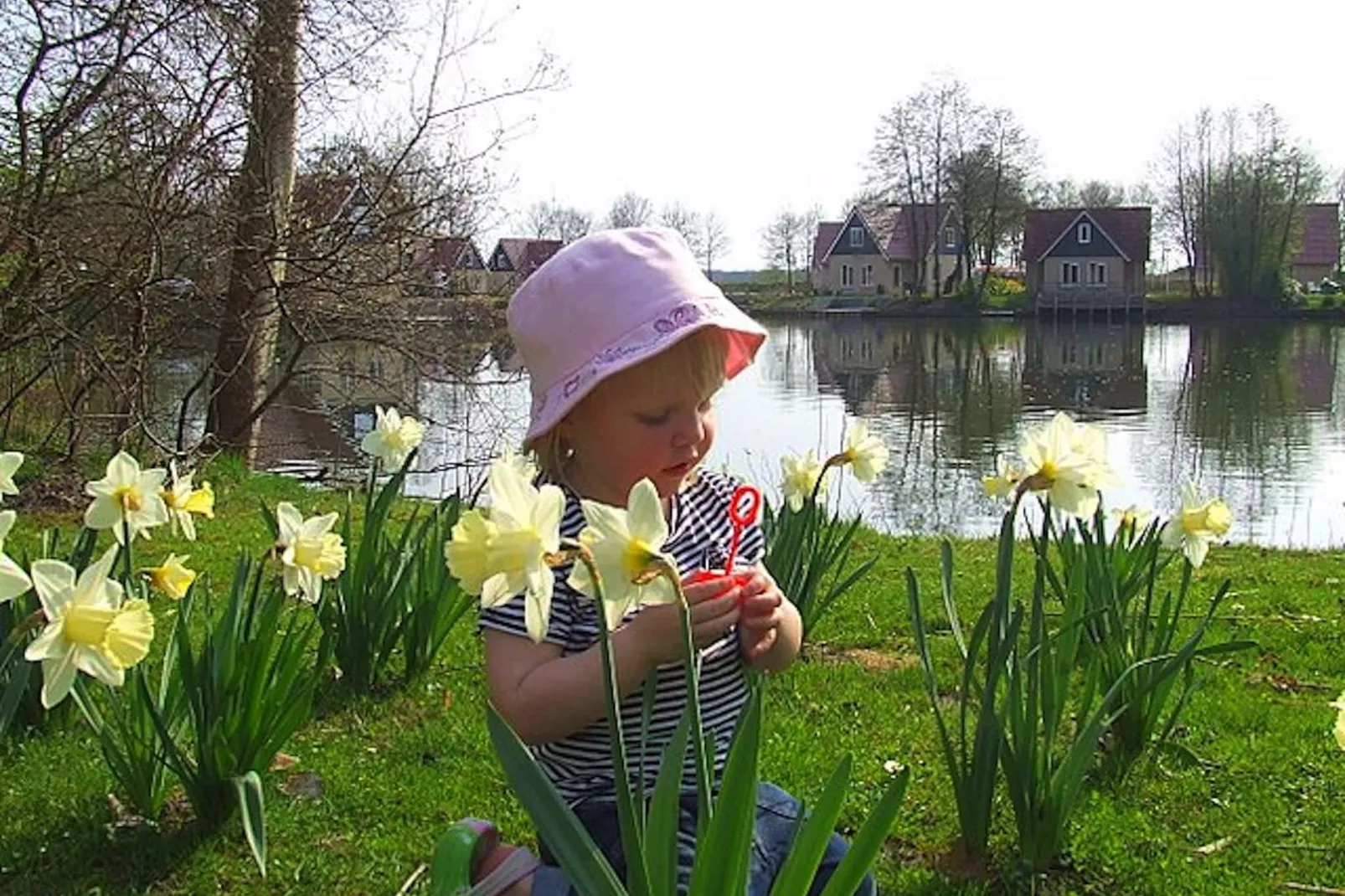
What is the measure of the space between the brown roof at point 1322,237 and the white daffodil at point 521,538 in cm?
6408

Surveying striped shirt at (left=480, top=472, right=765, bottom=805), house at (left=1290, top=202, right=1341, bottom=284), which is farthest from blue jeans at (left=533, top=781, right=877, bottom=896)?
house at (left=1290, top=202, right=1341, bottom=284)

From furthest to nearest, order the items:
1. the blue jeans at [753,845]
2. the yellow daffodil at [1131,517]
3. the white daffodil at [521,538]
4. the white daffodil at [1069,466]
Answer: the yellow daffodil at [1131,517], the white daffodil at [1069,466], the blue jeans at [753,845], the white daffodil at [521,538]

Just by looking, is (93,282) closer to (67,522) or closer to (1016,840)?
(67,522)

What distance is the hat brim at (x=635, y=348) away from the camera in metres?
1.89

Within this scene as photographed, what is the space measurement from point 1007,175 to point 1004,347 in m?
19.5

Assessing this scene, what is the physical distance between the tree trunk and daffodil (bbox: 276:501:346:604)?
633cm

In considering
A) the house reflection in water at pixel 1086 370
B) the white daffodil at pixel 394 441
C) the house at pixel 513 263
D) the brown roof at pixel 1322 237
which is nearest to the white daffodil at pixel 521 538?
the white daffodil at pixel 394 441

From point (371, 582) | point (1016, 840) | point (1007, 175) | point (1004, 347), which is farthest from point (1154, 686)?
point (1007, 175)

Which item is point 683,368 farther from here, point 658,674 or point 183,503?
point 183,503

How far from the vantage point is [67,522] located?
7016 millimetres

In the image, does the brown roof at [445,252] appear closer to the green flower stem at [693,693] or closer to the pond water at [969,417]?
the pond water at [969,417]

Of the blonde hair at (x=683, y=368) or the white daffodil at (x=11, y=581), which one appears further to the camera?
the blonde hair at (x=683, y=368)

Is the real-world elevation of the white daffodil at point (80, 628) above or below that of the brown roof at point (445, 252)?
below

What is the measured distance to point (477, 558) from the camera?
131 centimetres
